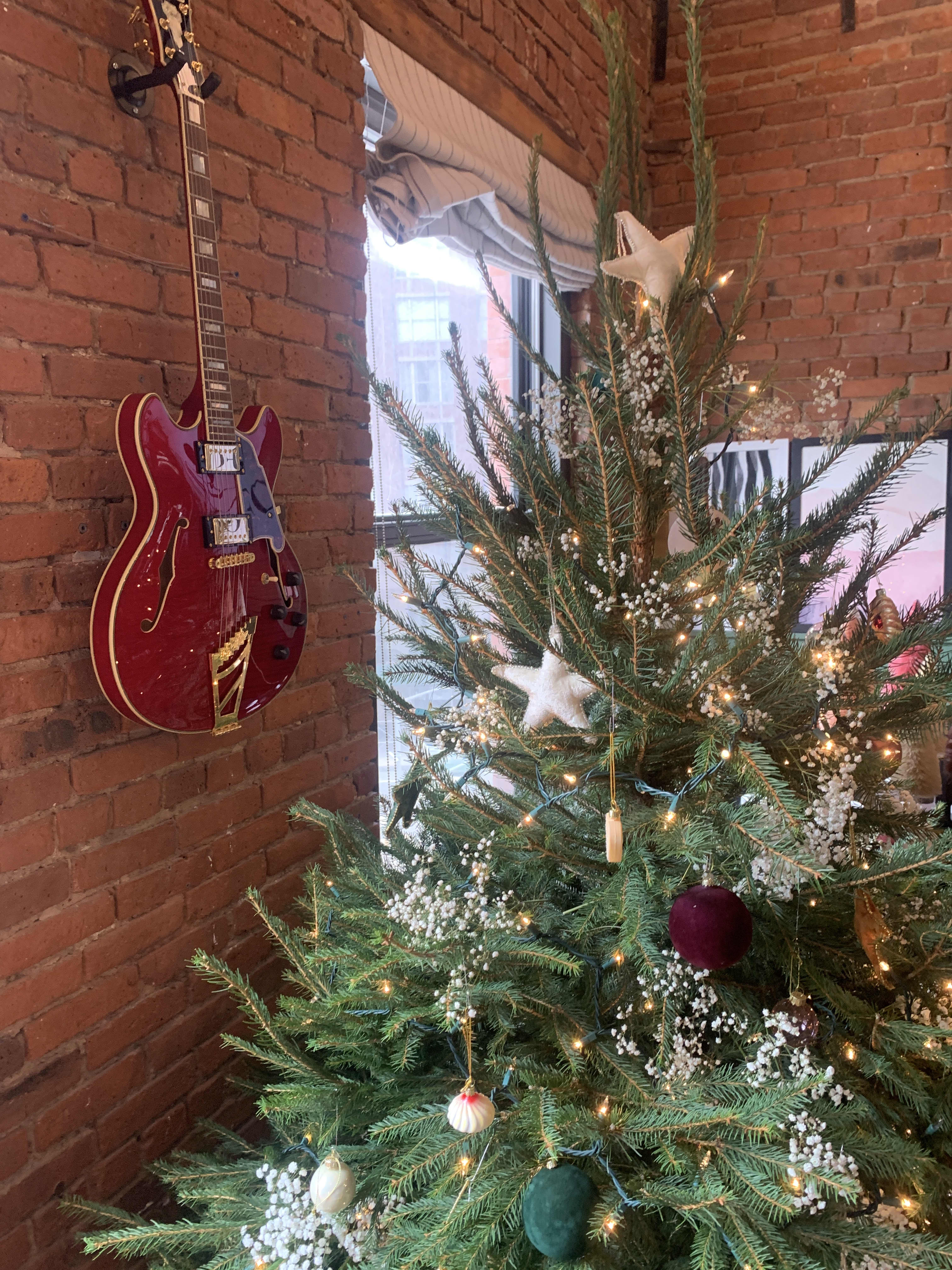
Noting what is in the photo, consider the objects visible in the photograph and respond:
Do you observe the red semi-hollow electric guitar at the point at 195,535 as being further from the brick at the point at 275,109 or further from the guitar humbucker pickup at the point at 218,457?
the brick at the point at 275,109

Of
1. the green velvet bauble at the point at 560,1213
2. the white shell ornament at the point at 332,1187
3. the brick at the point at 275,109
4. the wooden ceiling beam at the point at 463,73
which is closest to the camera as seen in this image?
the green velvet bauble at the point at 560,1213

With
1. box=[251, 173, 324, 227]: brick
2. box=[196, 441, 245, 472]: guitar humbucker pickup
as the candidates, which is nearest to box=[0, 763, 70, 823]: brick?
box=[196, 441, 245, 472]: guitar humbucker pickup

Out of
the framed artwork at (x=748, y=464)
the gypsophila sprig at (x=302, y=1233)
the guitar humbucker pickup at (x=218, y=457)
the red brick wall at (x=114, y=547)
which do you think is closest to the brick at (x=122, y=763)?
the red brick wall at (x=114, y=547)

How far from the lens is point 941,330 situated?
290 centimetres

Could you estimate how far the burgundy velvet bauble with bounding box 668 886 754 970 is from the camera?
0.79 meters

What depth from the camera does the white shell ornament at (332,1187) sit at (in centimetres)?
85

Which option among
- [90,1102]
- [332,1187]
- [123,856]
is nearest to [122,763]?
[123,856]

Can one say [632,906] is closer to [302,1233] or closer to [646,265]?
[302,1233]

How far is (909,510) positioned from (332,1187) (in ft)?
9.86

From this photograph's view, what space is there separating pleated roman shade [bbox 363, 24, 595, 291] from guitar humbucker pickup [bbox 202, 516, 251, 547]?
754 millimetres

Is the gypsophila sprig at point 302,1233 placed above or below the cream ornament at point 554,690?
below

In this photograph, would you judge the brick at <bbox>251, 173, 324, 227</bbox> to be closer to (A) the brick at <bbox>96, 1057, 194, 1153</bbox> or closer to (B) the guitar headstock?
(B) the guitar headstock

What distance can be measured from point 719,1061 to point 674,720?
0.38m

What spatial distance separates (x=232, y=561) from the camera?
1169mm
